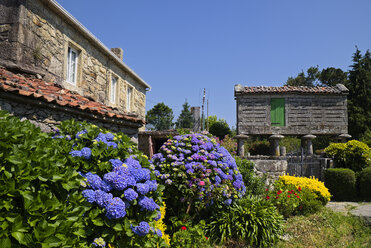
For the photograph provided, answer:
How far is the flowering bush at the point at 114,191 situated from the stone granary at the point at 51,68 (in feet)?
6.75

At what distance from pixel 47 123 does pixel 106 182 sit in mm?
2994

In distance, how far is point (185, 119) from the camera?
47.9m

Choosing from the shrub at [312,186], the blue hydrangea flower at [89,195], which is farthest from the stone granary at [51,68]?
the shrub at [312,186]

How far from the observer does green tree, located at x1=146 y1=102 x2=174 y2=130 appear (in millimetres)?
45281

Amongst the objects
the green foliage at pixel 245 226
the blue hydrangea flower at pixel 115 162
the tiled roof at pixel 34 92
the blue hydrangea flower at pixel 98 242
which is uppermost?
the tiled roof at pixel 34 92

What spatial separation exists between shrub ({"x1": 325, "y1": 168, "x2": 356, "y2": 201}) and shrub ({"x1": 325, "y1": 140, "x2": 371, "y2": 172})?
4.32ft

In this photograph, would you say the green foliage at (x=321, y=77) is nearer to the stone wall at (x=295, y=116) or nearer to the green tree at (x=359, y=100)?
the green tree at (x=359, y=100)

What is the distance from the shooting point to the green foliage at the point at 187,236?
166 inches

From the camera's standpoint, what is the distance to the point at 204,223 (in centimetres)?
486

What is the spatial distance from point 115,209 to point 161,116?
43.7 m

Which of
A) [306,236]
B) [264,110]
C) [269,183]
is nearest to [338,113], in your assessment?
[264,110]

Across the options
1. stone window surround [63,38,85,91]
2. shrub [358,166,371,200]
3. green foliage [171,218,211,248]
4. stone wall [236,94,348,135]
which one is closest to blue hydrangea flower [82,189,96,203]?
green foliage [171,218,211,248]

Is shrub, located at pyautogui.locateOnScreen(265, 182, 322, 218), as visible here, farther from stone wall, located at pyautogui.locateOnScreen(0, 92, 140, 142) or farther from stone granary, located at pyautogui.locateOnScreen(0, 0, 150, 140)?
stone wall, located at pyautogui.locateOnScreen(0, 92, 140, 142)

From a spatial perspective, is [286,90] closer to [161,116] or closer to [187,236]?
[187,236]
